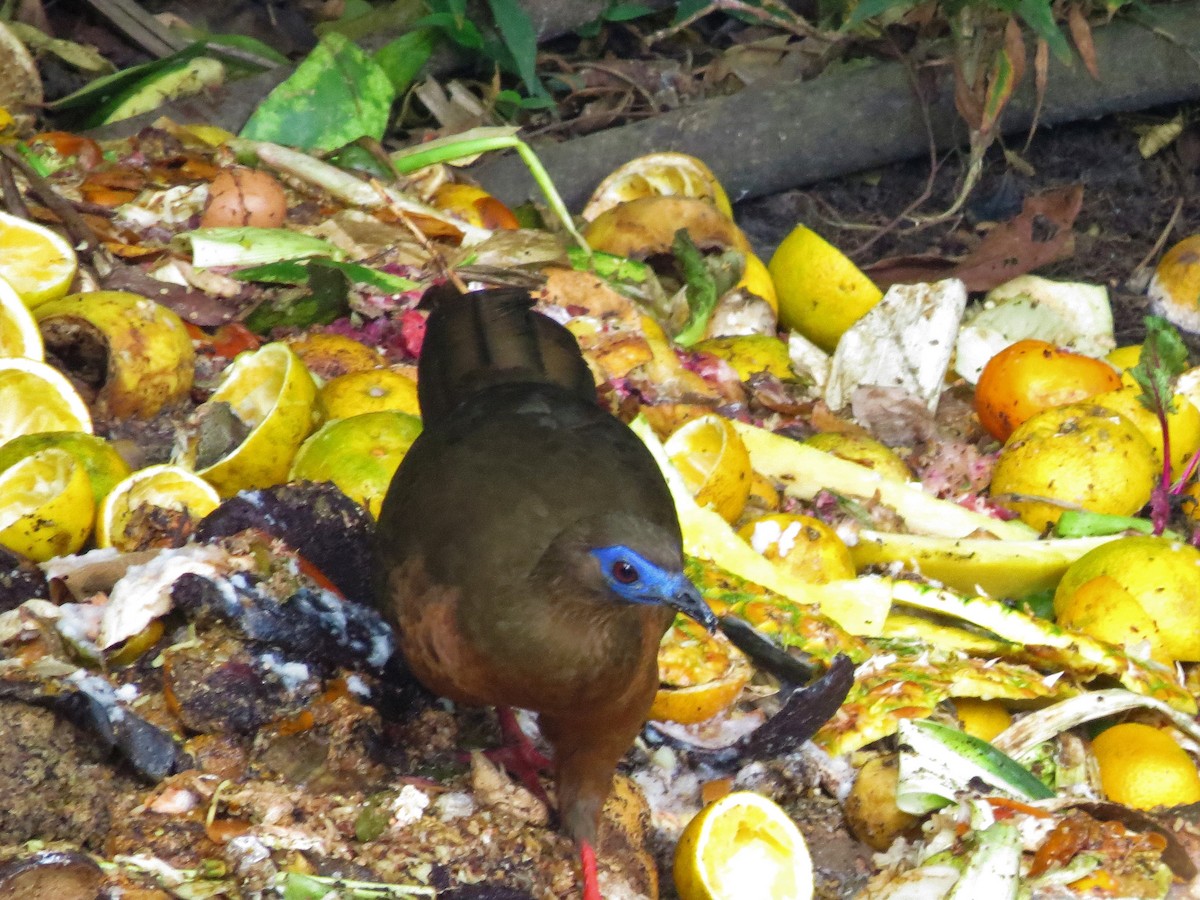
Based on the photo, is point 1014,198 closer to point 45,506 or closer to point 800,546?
point 800,546

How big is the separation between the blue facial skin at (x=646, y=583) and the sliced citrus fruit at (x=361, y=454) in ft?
3.50

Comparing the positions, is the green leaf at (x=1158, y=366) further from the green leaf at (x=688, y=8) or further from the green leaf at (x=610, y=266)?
the green leaf at (x=688, y=8)

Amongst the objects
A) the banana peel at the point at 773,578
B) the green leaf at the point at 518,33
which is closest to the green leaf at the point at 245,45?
the green leaf at the point at 518,33

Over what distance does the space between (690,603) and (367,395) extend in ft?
5.53

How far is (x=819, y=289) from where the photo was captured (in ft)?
15.8

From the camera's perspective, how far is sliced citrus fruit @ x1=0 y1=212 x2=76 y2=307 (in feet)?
12.0

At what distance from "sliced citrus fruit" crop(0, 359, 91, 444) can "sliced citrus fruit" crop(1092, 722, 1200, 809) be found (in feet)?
8.02

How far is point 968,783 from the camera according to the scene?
9.09ft

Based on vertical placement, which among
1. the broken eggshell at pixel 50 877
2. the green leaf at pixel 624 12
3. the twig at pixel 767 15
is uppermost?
the broken eggshell at pixel 50 877

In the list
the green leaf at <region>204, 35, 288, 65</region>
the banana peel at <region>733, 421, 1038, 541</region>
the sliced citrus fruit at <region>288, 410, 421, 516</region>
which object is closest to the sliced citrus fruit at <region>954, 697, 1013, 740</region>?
the banana peel at <region>733, 421, 1038, 541</region>

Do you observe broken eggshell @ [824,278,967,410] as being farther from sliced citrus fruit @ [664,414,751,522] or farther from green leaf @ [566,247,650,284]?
sliced citrus fruit @ [664,414,751,522]

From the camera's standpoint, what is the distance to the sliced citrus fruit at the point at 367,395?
3.54 metres

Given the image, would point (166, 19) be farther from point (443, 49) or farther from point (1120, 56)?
point (1120, 56)

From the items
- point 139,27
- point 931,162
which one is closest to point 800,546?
point 931,162
